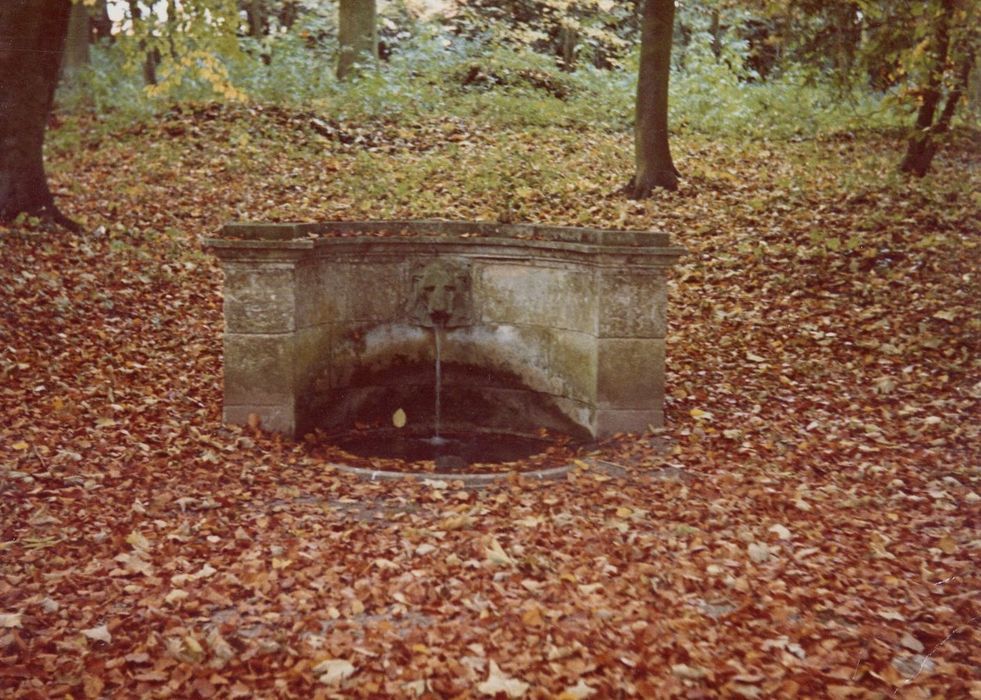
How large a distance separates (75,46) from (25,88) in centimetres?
967

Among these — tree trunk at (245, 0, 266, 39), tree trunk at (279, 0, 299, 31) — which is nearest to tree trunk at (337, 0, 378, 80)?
tree trunk at (245, 0, 266, 39)

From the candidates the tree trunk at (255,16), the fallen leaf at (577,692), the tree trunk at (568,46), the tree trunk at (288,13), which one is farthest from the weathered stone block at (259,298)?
the tree trunk at (288,13)

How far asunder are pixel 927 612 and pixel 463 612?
2.09 m

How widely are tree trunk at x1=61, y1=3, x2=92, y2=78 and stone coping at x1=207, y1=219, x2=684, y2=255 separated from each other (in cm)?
1320

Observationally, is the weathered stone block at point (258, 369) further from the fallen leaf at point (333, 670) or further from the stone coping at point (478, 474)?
the fallen leaf at point (333, 670)

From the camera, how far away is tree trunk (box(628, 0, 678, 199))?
12.6 m

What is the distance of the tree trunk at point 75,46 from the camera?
18984 mm

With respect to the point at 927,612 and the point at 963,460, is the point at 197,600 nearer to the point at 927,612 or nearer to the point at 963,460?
the point at 927,612

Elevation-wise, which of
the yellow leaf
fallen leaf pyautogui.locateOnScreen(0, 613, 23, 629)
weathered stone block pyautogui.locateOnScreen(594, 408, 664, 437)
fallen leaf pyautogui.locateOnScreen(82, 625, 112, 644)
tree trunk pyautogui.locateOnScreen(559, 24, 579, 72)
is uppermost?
tree trunk pyautogui.locateOnScreen(559, 24, 579, 72)

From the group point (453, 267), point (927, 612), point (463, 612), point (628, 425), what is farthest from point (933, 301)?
point (463, 612)

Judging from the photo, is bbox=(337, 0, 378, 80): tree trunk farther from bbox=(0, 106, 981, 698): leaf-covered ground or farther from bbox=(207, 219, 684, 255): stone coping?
bbox=(207, 219, 684, 255): stone coping

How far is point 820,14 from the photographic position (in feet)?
40.5

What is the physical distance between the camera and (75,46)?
19.4 metres

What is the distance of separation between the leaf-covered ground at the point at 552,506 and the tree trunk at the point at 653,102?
535 millimetres
